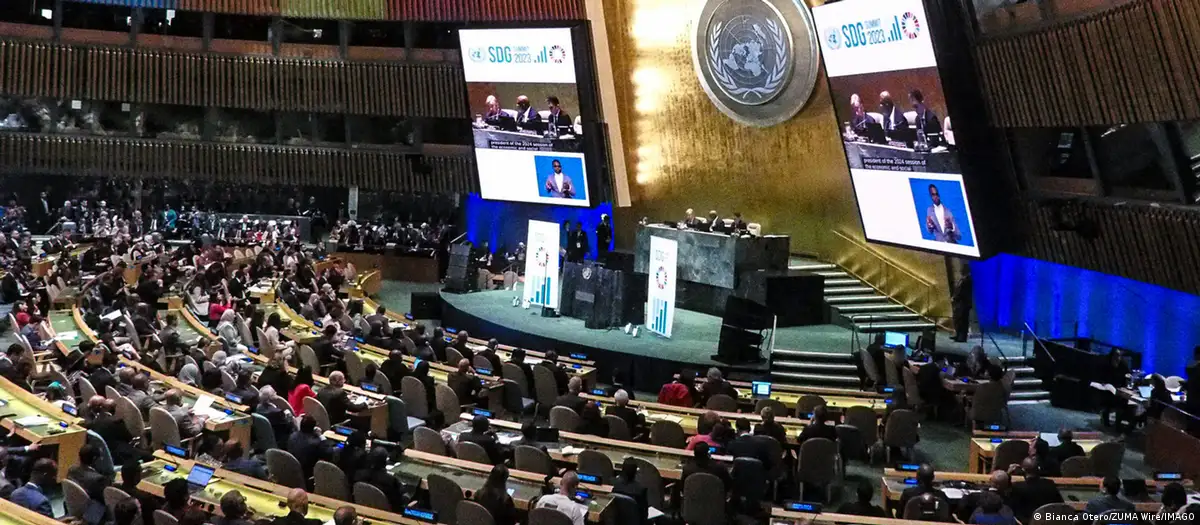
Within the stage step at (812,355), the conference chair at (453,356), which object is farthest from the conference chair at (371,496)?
the stage step at (812,355)

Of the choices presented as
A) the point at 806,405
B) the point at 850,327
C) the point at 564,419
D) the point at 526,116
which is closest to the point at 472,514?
the point at 564,419

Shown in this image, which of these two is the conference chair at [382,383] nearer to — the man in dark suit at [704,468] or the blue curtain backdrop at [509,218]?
the man in dark suit at [704,468]

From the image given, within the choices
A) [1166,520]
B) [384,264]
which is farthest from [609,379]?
[384,264]

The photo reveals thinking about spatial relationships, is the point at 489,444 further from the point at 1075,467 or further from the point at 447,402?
the point at 1075,467

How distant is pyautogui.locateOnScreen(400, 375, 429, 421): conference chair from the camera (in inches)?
484

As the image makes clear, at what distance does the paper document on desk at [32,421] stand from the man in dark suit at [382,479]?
3.35 metres

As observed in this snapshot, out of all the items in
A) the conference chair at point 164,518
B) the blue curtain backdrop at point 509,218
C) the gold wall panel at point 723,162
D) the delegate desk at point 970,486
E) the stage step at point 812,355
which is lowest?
the stage step at point 812,355

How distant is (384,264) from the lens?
26766mm

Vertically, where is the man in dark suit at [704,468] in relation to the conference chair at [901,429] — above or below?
above

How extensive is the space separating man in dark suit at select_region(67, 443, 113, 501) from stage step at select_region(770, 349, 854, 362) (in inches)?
395

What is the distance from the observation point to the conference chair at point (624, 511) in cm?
802

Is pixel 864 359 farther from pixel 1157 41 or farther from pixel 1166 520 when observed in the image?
pixel 1166 520

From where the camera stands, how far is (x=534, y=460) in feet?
30.6

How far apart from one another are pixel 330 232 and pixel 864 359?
17.3 metres
